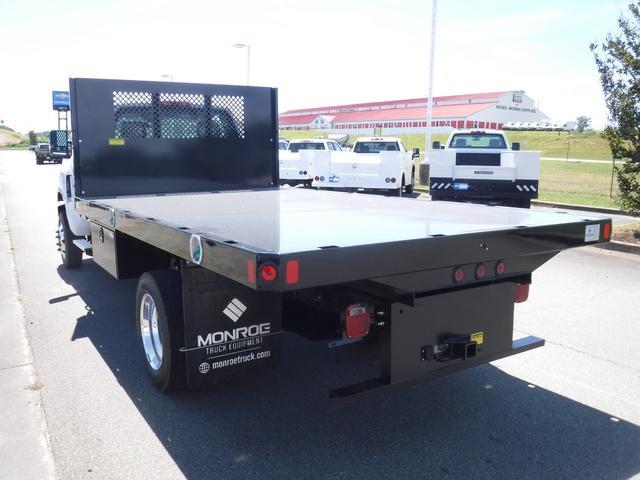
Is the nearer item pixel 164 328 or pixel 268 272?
pixel 268 272

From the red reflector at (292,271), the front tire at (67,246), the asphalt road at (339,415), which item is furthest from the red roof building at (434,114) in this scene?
the red reflector at (292,271)

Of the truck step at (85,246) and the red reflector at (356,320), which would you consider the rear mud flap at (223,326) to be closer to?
the red reflector at (356,320)

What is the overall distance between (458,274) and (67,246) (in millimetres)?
6335

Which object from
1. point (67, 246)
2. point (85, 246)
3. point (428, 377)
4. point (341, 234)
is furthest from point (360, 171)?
point (341, 234)

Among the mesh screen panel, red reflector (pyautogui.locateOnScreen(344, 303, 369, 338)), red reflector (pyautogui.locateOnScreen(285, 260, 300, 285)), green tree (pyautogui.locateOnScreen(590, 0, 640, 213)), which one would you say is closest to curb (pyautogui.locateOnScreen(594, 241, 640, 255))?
green tree (pyautogui.locateOnScreen(590, 0, 640, 213))

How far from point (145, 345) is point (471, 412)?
7.99ft

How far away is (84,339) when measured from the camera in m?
5.38

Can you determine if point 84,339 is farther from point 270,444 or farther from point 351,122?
point 351,122

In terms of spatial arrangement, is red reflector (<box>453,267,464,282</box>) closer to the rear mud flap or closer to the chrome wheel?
the rear mud flap

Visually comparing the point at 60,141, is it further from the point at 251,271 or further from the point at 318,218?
the point at 251,271

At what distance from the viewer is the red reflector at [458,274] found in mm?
3391

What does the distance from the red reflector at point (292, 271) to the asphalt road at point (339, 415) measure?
1.05m

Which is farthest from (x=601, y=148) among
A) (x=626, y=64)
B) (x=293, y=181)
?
(x=626, y=64)

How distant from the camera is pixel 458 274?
A: 3.40 meters
